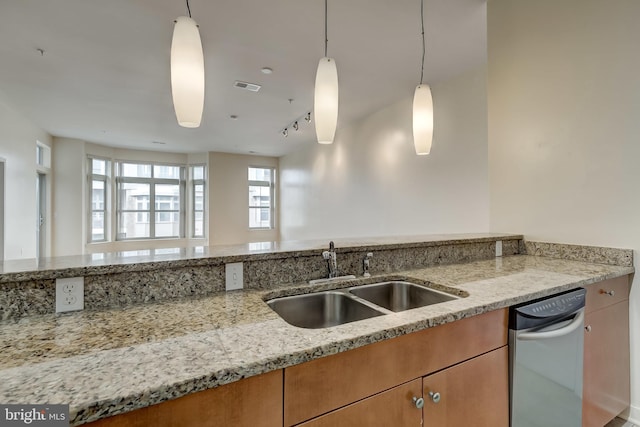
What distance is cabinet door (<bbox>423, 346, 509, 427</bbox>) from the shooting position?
3.38 feet

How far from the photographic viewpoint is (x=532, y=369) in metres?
1.27

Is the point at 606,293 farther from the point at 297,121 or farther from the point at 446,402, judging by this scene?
the point at 297,121

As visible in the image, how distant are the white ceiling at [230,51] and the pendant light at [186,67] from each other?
50.6 inches

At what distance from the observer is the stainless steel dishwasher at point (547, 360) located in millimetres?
1233

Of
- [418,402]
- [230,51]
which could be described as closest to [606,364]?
[418,402]

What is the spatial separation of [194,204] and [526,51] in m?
8.23

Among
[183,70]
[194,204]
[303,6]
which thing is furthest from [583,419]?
[194,204]

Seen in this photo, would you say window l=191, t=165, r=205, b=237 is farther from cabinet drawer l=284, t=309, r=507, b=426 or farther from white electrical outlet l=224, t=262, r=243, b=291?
cabinet drawer l=284, t=309, r=507, b=426

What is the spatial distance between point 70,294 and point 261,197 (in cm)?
807

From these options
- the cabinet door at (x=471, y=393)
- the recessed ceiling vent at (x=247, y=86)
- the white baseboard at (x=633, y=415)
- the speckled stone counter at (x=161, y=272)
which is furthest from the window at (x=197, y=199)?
the white baseboard at (x=633, y=415)

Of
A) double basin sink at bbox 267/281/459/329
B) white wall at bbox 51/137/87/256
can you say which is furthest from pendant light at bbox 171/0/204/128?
white wall at bbox 51/137/87/256

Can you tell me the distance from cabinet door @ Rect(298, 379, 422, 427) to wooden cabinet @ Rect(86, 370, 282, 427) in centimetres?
13

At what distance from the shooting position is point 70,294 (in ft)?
3.53

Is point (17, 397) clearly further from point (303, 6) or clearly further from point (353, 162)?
point (353, 162)
